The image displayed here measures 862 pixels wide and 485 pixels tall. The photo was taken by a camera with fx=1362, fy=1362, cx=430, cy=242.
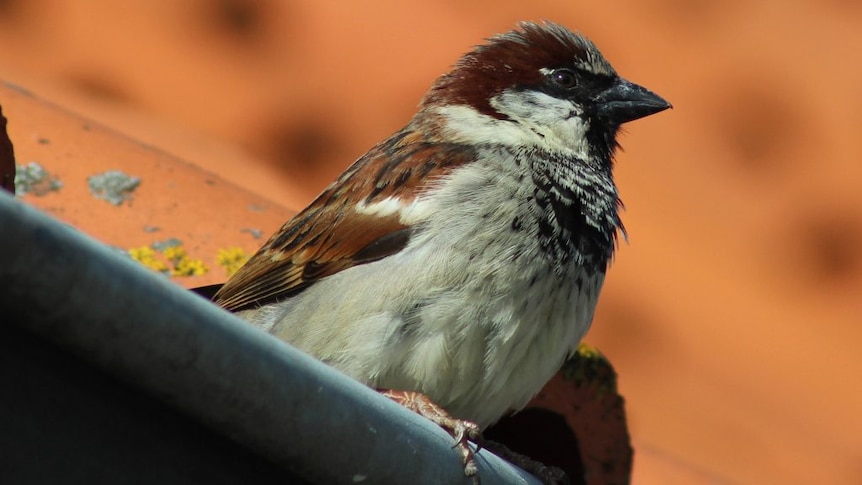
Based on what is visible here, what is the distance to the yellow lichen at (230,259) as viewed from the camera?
2281mm

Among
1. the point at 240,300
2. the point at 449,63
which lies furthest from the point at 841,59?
the point at 240,300

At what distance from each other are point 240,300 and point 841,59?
1.23m

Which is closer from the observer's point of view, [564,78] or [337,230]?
[337,230]

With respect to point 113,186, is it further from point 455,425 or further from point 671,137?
point 671,137

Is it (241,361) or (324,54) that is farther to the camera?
(324,54)

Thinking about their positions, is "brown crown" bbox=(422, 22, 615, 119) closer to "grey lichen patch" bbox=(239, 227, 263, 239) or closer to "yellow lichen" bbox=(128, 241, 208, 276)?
"grey lichen patch" bbox=(239, 227, 263, 239)

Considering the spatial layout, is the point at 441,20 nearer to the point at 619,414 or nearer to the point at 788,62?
the point at 788,62

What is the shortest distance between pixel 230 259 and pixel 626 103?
2.45ft

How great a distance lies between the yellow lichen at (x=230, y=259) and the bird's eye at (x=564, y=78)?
0.66 m

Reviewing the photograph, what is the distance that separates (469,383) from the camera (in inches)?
78.7

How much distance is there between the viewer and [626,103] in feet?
7.93

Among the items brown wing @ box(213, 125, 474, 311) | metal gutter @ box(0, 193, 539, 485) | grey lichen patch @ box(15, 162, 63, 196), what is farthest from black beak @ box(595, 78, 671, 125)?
metal gutter @ box(0, 193, 539, 485)

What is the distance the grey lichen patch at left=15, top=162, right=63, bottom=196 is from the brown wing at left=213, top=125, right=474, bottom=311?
316 millimetres

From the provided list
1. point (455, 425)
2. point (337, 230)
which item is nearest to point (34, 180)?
point (337, 230)
